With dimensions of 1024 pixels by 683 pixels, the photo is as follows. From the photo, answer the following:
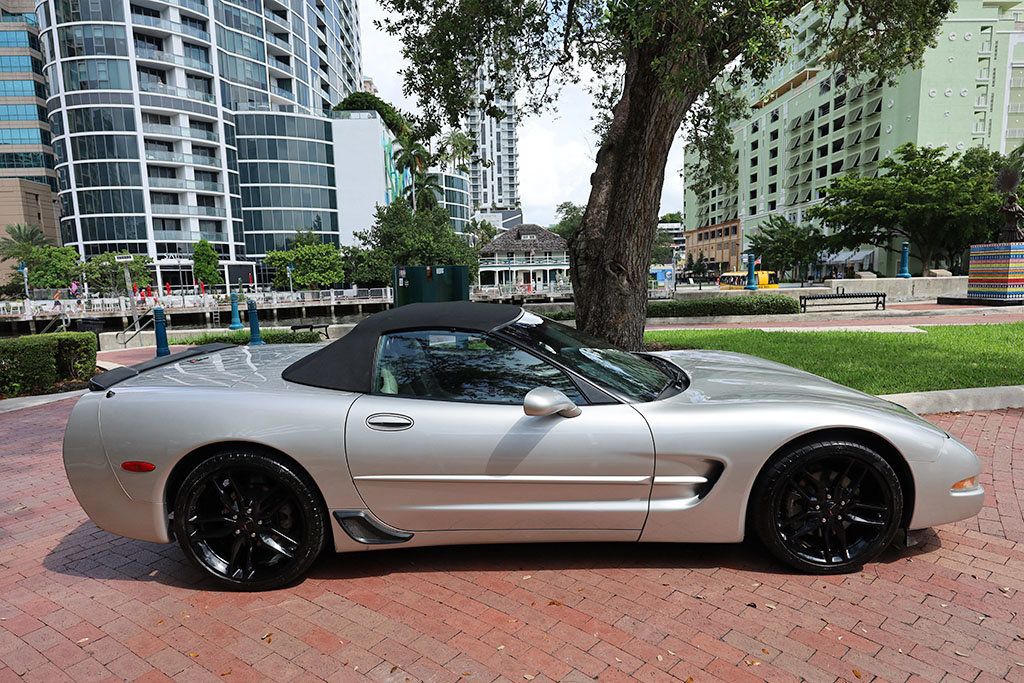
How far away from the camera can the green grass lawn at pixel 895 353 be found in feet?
21.0

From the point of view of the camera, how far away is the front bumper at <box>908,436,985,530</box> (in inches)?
111

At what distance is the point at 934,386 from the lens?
6.07 metres

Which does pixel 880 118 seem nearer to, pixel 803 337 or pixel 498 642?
pixel 803 337

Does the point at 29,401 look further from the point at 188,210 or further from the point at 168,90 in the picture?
the point at 168,90

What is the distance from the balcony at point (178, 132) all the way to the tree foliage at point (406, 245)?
24.0 m

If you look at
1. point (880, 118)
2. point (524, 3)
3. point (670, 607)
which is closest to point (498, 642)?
point (670, 607)

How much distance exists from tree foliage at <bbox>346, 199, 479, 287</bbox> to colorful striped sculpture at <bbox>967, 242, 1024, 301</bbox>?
30.0 meters

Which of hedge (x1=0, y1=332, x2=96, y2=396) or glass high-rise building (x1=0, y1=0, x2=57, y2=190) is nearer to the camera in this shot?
hedge (x1=0, y1=332, x2=96, y2=396)

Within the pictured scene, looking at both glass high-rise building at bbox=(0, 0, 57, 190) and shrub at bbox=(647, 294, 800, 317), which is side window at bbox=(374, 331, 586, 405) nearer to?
shrub at bbox=(647, 294, 800, 317)

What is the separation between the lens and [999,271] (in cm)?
1756

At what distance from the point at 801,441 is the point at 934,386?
177 inches

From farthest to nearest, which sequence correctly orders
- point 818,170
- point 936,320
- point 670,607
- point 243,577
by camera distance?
point 818,170 → point 936,320 → point 243,577 → point 670,607

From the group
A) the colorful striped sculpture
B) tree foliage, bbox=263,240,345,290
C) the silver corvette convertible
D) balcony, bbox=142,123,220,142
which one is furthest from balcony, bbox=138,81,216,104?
the silver corvette convertible

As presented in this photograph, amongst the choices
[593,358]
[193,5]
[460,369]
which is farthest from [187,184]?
[593,358]
